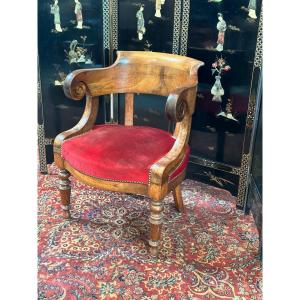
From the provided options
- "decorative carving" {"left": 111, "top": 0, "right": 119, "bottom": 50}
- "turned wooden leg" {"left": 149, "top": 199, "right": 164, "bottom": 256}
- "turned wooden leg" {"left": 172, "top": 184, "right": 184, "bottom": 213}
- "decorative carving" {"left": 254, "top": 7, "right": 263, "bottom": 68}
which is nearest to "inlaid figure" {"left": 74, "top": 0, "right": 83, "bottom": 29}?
"decorative carving" {"left": 111, "top": 0, "right": 119, "bottom": 50}

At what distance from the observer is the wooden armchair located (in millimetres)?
1772

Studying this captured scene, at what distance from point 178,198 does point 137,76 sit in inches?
33.5

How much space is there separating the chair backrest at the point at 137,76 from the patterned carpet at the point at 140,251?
680mm

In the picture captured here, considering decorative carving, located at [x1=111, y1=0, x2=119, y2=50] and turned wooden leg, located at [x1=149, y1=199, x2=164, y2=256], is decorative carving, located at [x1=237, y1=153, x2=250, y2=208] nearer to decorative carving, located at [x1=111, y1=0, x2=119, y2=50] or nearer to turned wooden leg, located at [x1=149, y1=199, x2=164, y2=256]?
turned wooden leg, located at [x1=149, y1=199, x2=164, y2=256]

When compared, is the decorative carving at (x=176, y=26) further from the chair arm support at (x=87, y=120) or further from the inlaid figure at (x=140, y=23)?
the chair arm support at (x=87, y=120)

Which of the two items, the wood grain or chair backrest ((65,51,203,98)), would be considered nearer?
chair backrest ((65,51,203,98))

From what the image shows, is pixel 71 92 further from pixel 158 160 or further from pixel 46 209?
pixel 46 209

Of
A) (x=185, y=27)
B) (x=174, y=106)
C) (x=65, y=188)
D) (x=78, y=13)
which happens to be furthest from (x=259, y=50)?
(x=65, y=188)

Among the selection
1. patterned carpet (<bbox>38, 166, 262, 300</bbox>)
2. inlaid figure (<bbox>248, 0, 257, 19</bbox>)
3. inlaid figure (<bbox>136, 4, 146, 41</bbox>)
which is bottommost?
patterned carpet (<bbox>38, 166, 262, 300</bbox>)

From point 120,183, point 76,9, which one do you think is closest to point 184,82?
point 120,183

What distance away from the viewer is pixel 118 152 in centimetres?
184

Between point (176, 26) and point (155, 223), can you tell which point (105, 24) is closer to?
point (176, 26)

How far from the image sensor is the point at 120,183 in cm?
182

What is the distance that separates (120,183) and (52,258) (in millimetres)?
589
